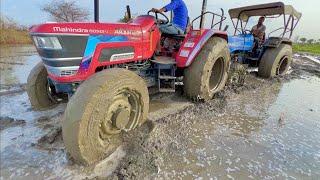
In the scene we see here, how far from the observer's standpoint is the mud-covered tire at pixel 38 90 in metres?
4.81

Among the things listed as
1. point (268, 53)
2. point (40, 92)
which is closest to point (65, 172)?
point (40, 92)

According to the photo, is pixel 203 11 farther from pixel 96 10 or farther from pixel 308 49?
pixel 308 49

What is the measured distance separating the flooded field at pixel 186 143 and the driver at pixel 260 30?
393cm

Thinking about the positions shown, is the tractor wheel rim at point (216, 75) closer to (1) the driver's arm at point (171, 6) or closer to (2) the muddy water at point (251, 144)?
(2) the muddy water at point (251, 144)

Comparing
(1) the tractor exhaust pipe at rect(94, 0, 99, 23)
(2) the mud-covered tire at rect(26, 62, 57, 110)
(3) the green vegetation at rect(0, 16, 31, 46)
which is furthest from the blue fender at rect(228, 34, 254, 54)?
(3) the green vegetation at rect(0, 16, 31, 46)

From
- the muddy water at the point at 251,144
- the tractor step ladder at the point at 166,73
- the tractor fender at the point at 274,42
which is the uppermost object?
the tractor fender at the point at 274,42

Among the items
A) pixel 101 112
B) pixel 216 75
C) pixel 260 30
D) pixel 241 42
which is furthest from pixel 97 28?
pixel 260 30

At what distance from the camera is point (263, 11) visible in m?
9.46

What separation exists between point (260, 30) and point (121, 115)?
7.49m

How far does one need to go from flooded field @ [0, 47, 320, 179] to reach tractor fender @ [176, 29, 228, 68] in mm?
819

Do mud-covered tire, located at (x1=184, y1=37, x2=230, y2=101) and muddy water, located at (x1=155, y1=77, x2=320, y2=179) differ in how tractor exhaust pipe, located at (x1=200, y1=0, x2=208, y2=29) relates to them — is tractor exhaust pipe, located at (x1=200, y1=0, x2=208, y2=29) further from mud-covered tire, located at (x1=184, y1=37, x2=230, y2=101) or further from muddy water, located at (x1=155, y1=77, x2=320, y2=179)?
muddy water, located at (x1=155, y1=77, x2=320, y2=179)

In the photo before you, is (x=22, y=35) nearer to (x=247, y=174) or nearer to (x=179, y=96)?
(x=179, y=96)

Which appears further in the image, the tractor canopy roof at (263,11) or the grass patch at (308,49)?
the grass patch at (308,49)

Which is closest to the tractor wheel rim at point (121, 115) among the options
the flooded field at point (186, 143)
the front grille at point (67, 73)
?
the flooded field at point (186, 143)
